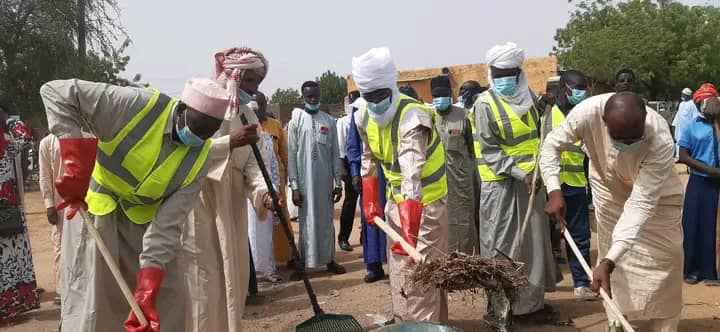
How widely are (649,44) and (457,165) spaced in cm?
2948

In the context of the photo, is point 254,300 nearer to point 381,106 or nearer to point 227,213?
point 227,213

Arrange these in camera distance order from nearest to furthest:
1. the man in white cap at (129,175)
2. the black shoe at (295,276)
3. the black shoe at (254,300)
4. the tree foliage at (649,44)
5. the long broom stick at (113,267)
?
the long broom stick at (113,267)
the man in white cap at (129,175)
the black shoe at (254,300)
the black shoe at (295,276)
the tree foliage at (649,44)

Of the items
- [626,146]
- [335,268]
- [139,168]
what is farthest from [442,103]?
[139,168]

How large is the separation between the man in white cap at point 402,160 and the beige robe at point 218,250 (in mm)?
903

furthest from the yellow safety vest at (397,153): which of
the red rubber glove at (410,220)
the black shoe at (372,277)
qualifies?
the black shoe at (372,277)

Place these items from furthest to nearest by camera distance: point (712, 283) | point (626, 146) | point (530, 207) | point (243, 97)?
point (712, 283) < point (530, 207) < point (243, 97) < point (626, 146)

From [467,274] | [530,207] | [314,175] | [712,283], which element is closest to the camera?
[467,274]

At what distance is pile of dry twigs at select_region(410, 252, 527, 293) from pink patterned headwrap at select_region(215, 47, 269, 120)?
6.05 ft

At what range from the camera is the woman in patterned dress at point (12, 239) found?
18.9ft

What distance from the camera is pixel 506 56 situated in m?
5.12

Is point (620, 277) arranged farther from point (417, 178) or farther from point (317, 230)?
point (317, 230)

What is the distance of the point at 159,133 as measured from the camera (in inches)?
130

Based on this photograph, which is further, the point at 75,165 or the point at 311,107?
the point at 311,107

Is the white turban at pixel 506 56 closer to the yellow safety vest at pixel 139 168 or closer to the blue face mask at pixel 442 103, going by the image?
the blue face mask at pixel 442 103
